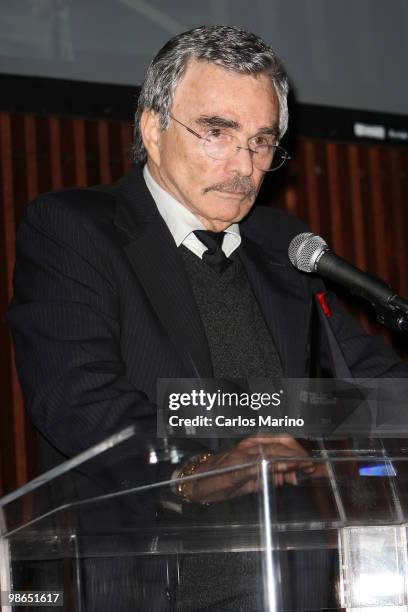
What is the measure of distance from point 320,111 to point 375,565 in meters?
2.55

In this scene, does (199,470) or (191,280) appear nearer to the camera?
(199,470)

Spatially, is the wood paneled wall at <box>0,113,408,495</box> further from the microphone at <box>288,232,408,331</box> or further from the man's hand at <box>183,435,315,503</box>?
the man's hand at <box>183,435,315,503</box>

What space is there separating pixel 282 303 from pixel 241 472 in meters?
1.07

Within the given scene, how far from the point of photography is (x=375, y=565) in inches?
47.2

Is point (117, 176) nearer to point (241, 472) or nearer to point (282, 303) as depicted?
point (282, 303)

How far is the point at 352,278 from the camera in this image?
5.36 ft

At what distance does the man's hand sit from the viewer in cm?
113

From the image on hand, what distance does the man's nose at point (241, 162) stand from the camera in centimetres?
205

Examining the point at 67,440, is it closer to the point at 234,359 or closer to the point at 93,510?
the point at 93,510

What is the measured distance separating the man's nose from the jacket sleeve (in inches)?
13.4

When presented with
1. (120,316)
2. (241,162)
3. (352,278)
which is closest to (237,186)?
(241,162)

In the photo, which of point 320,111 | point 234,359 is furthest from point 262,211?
point 320,111

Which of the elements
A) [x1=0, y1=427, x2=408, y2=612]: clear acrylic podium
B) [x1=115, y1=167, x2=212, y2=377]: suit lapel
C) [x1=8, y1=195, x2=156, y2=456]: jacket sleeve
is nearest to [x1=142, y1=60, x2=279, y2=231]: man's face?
[x1=115, y1=167, x2=212, y2=377]: suit lapel

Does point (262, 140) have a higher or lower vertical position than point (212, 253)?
higher
